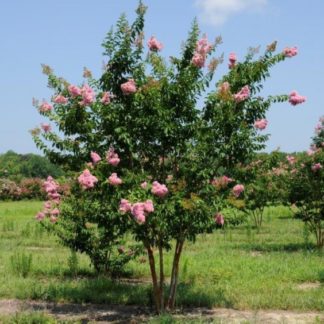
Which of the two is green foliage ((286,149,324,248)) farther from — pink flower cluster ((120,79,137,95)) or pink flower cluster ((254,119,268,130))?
pink flower cluster ((120,79,137,95))

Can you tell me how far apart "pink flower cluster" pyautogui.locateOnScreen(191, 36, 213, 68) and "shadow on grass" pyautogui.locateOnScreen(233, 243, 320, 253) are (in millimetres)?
8499

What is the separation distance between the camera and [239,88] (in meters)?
7.75

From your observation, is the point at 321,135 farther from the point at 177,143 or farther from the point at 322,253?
the point at 177,143

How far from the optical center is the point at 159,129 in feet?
23.9

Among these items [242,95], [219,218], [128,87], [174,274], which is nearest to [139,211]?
[219,218]

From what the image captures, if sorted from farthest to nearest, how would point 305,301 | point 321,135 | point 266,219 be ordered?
1. point 266,219
2. point 321,135
3. point 305,301

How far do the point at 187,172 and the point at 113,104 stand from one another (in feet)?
4.23

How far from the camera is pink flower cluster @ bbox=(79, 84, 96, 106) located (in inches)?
280

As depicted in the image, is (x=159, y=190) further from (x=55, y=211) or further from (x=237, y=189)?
(x=55, y=211)

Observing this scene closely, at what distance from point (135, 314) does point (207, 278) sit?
271 cm

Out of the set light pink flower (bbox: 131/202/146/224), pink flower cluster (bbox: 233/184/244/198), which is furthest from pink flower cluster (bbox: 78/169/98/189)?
pink flower cluster (bbox: 233/184/244/198)

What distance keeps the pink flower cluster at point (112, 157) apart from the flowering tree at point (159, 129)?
2 cm

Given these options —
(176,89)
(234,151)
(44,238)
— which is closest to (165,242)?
(234,151)

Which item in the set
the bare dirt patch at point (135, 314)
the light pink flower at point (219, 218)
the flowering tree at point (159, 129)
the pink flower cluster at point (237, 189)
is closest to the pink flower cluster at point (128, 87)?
the flowering tree at point (159, 129)
